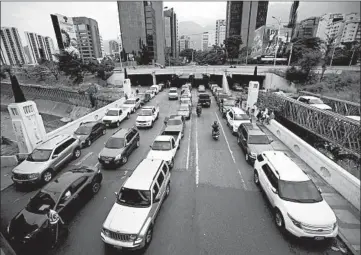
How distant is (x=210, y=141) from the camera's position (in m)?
14.3

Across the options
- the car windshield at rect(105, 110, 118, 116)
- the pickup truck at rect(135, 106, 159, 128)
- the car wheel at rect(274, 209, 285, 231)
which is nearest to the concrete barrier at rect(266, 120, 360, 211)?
the car wheel at rect(274, 209, 285, 231)

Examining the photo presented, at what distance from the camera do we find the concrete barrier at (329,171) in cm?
753

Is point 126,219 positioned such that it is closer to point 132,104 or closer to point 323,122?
point 323,122

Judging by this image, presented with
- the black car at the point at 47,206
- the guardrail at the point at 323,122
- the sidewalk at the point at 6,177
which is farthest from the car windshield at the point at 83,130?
the guardrail at the point at 323,122

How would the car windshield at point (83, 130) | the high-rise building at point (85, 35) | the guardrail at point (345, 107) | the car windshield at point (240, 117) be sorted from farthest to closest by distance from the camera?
1. the high-rise building at point (85, 35)
2. the guardrail at point (345, 107)
3. the car windshield at point (240, 117)
4. the car windshield at point (83, 130)

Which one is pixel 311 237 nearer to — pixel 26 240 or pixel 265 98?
pixel 26 240

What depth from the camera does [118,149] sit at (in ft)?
35.4

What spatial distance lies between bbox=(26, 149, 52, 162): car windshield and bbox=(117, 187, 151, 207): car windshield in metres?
5.88

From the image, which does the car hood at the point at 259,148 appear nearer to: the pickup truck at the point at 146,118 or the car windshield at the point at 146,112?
the pickup truck at the point at 146,118

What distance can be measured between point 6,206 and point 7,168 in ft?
13.4

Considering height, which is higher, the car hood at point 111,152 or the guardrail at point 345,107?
the guardrail at point 345,107

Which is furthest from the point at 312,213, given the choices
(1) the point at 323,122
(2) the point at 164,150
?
(1) the point at 323,122

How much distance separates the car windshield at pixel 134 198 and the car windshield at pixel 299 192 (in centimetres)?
492

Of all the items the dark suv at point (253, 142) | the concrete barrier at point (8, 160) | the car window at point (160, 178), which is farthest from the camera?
the concrete barrier at point (8, 160)
